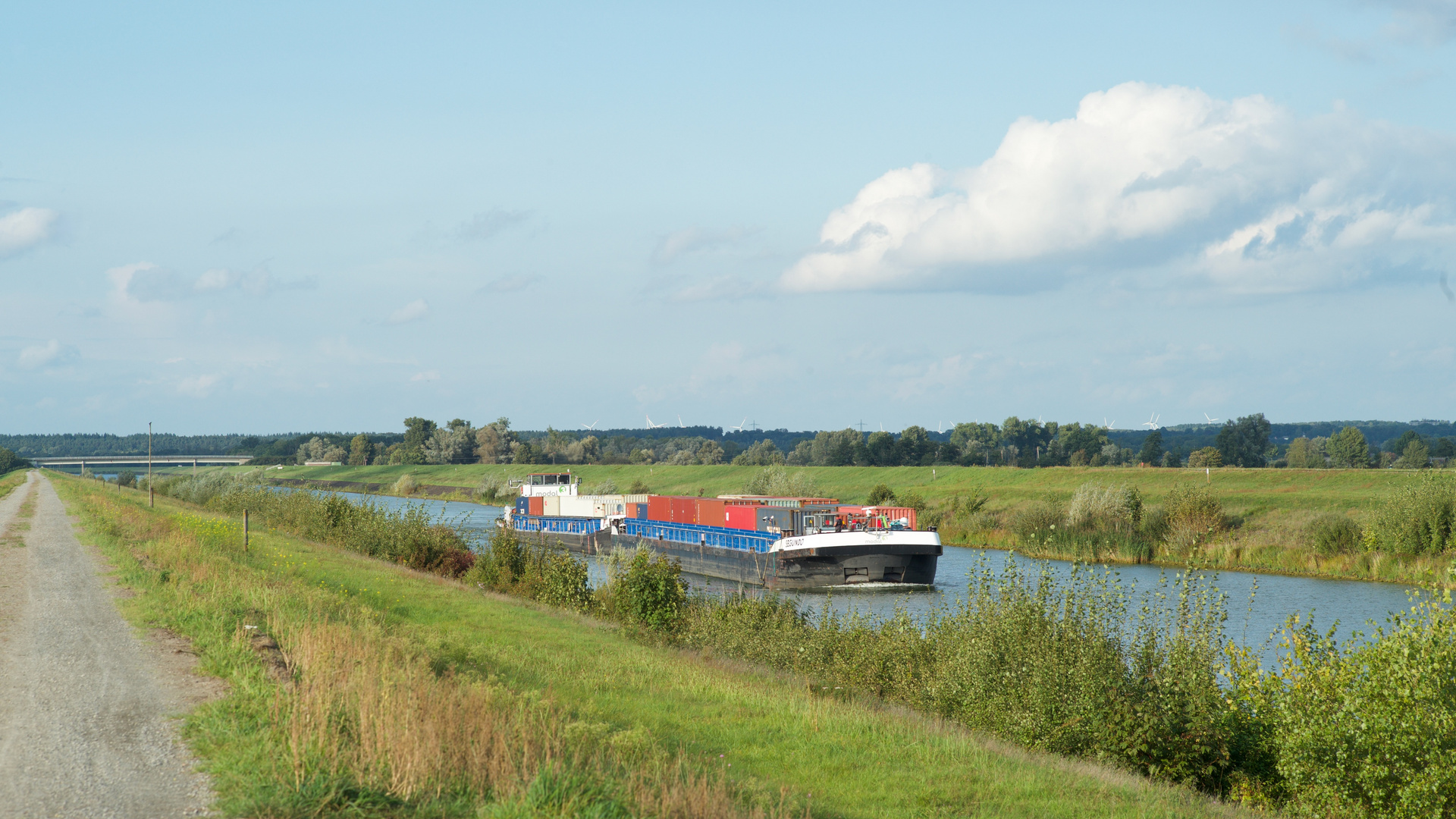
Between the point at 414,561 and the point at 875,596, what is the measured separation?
19.6m

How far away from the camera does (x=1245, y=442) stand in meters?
122

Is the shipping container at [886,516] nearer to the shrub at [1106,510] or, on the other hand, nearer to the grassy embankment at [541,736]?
the shrub at [1106,510]

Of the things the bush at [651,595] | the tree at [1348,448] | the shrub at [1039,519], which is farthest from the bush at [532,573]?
the tree at [1348,448]

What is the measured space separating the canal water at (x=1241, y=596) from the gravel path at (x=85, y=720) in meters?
15.5

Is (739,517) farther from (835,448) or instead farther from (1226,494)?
(835,448)

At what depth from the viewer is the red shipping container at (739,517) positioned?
5612 cm

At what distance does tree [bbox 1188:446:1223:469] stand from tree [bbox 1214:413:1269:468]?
3.74 metres

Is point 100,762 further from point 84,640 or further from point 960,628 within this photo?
point 960,628

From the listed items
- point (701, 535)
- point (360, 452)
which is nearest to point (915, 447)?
point (701, 535)

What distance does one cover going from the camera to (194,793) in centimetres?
912

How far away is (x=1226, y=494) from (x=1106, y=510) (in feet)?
29.9

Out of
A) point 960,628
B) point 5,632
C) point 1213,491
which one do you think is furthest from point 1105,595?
point 1213,491

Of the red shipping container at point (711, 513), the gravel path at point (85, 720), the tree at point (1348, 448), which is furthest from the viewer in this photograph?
the tree at point (1348, 448)

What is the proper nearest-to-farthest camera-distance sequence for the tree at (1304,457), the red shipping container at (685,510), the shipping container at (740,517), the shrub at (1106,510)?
the shipping container at (740,517), the shrub at (1106,510), the red shipping container at (685,510), the tree at (1304,457)
